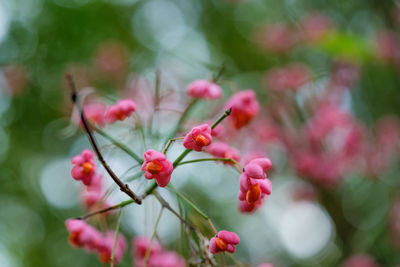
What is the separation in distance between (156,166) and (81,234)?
0.44 metres

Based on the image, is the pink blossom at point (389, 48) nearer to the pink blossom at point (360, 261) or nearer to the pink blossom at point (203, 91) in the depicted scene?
the pink blossom at point (360, 261)

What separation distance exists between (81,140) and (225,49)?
1630 millimetres

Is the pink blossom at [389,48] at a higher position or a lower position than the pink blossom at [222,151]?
lower

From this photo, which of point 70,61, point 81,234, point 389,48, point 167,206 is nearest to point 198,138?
point 167,206

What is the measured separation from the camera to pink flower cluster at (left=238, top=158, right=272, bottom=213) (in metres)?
0.97

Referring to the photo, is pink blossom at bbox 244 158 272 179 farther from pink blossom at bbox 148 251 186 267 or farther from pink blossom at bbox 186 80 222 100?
pink blossom at bbox 148 251 186 267

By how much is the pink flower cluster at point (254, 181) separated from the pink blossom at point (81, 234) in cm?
50

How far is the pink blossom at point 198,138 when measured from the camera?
0.95 m

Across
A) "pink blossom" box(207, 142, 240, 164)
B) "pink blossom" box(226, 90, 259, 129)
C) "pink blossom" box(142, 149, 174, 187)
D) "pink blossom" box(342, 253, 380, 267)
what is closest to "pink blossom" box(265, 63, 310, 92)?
"pink blossom" box(342, 253, 380, 267)

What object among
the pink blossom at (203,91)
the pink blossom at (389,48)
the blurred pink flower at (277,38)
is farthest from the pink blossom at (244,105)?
the blurred pink flower at (277,38)

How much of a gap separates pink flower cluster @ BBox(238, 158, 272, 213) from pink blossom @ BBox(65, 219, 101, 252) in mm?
503

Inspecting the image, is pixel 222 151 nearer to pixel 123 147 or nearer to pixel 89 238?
pixel 123 147

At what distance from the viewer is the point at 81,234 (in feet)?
4.00

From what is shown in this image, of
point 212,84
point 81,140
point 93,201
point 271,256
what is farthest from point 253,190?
point 81,140
